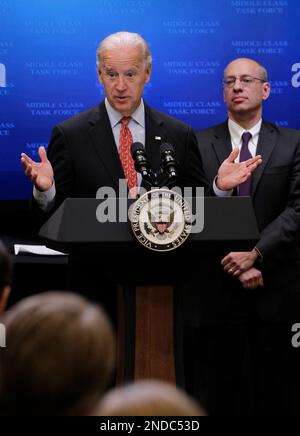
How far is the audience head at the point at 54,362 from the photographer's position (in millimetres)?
1424

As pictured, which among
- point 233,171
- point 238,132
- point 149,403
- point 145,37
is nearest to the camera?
point 149,403

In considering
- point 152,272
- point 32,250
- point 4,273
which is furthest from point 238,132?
point 4,273

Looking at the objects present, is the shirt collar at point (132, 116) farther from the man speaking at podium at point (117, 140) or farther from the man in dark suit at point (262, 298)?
the man in dark suit at point (262, 298)

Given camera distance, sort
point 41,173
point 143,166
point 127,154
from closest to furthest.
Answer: point 143,166
point 41,173
point 127,154

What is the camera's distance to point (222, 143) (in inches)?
191

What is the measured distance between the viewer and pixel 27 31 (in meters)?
5.49

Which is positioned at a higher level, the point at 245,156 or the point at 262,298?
the point at 245,156

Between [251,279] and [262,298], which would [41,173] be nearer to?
[251,279]

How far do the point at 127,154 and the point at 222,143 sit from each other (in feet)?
3.16
